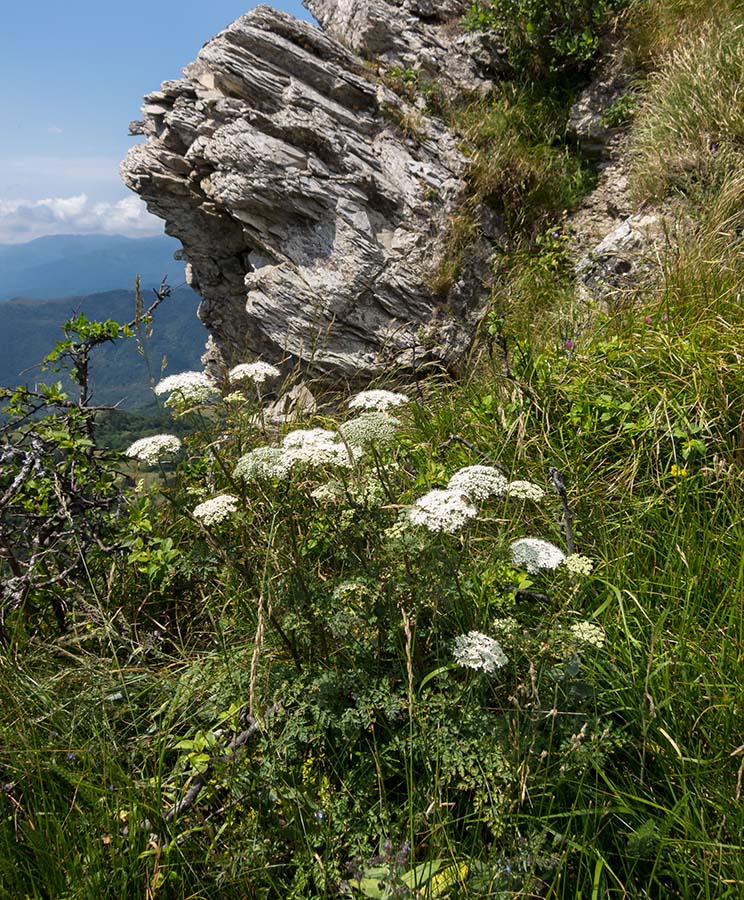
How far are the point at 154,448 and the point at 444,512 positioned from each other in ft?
4.63

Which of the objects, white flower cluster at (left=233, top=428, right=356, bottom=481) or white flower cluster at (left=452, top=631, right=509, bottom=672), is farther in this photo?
white flower cluster at (left=233, top=428, right=356, bottom=481)

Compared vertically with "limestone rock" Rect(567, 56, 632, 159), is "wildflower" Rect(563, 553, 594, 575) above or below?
below

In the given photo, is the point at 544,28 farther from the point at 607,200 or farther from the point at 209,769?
the point at 209,769

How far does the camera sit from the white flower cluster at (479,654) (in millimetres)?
1695

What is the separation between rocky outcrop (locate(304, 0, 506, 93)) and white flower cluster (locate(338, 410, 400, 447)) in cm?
791

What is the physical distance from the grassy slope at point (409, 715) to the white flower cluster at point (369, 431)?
25cm

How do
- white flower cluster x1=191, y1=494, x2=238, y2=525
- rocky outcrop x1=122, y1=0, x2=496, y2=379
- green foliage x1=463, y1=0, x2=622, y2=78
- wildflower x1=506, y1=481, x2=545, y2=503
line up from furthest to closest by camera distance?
1. green foliage x1=463, y1=0, x2=622, y2=78
2. rocky outcrop x1=122, y1=0, x2=496, y2=379
3. white flower cluster x1=191, y1=494, x2=238, y2=525
4. wildflower x1=506, y1=481, x2=545, y2=503

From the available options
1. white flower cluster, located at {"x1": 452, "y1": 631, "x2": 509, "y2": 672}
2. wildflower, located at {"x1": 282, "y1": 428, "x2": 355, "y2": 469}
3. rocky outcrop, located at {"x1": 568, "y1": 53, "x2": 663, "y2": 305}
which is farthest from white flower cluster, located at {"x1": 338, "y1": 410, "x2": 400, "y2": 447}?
rocky outcrop, located at {"x1": 568, "y1": 53, "x2": 663, "y2": 305}

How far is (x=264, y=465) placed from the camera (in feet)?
7.11

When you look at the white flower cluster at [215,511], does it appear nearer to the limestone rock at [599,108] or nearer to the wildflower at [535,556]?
the wildflower at [535,556]

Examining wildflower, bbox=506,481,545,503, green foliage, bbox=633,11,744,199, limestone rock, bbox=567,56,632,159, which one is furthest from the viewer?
limestone rock, bbox=567,56,632,159

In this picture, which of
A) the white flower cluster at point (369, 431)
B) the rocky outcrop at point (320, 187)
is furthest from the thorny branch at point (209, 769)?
the rocky outcrop at point (320, 187)

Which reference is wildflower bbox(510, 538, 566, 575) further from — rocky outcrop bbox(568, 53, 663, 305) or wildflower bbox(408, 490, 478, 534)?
rocky outcrop bbox(568, 53, 663, 305)

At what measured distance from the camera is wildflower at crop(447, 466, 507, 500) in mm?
1911
